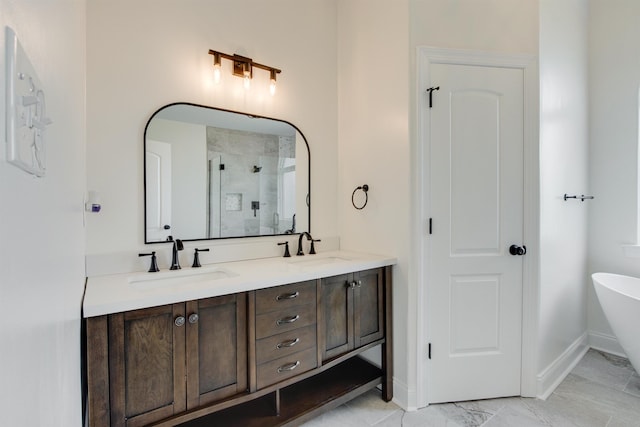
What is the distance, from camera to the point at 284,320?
1.58 m

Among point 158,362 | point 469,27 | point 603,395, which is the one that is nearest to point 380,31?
point 469,27

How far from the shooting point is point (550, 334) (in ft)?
7.20

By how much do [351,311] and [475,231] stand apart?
96 cm

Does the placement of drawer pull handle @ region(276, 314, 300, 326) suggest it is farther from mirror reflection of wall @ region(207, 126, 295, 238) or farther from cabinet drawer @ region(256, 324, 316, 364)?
mirror reflection of wall @ region(207, 126, 295, 238)

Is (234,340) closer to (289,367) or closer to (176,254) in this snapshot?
(289,367)

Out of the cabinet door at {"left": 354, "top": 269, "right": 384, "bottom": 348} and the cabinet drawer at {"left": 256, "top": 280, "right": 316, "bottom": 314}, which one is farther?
the cabinet door at {"left": 354, "top": 269, "right": 384, "bottom": 348}

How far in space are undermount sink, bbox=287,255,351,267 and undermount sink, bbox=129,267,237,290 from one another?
490 millimetres

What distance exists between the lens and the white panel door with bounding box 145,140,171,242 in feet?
5.82

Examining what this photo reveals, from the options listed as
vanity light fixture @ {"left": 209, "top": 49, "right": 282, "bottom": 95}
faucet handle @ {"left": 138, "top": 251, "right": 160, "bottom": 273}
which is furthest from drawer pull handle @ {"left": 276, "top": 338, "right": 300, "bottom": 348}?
vanity light fixture @ {"left": 209, "top": 49, "right": 282, "bottom": 95}

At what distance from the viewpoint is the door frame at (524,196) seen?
77.0 inches

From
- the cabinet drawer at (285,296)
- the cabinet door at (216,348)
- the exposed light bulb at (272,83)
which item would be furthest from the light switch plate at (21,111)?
the exposed light bulb at (272,83)

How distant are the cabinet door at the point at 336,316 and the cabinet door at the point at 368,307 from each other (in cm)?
6

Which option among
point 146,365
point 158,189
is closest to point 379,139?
point 158,189

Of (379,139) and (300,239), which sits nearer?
(379,139)
